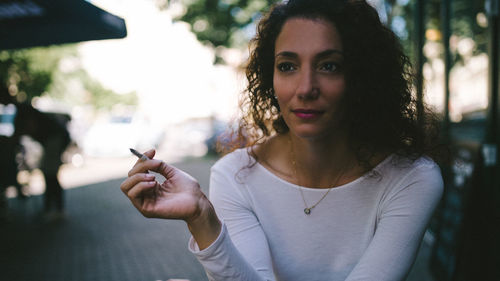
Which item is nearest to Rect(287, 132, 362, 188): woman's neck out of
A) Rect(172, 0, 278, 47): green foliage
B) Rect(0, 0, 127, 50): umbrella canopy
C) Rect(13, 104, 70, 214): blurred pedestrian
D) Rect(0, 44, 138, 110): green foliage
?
Rect(0, 0, 127, 50): umbrella canopy

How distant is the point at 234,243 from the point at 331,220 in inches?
15.3

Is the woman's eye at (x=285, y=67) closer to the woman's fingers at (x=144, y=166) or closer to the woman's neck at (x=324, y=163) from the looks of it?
the woman's neck at (x=324, y=163)

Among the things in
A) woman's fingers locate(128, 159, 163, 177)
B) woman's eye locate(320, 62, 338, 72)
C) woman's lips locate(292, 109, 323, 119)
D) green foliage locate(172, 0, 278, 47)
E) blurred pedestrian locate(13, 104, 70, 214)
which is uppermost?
green foliage locate(172, 0, 278, 47)

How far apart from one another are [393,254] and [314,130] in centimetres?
52

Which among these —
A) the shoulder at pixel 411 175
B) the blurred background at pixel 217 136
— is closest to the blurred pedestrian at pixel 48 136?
the blurred background at pixel 217 136

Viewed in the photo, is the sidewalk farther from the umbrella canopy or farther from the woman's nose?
the woman's nose

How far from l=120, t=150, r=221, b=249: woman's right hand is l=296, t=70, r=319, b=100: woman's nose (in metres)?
0.51

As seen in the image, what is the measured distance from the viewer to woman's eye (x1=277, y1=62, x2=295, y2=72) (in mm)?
1567

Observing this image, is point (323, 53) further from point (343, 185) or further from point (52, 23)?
point (52, 23)

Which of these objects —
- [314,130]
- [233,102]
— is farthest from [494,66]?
[314,130]

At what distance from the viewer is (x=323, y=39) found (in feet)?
4.96

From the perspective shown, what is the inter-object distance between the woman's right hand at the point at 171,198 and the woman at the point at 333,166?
0.13 ft

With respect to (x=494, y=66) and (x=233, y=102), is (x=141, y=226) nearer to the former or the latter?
(x=233, y=102)

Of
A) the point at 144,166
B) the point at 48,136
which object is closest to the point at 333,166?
the point at 144,166
